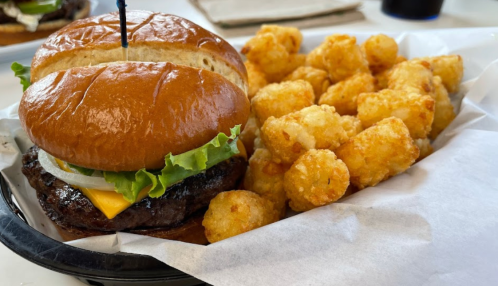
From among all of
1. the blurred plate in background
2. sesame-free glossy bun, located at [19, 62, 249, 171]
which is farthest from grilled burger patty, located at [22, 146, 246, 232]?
the blurred plate in background

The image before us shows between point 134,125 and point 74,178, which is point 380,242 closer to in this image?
point 134,125

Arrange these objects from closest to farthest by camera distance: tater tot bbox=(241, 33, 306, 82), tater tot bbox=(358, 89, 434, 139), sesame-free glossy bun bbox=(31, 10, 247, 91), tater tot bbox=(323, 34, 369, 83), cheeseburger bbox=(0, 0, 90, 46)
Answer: sesame-free glossy bun bbox=(31, 10, 247, 91) → tater tot bbox=(358, 89, 434, 139) → tater tot bbox=(323, 34, 369, 83) → tater tot bbox=(241, 33, 306, 82) → cheeseburger bbox=(0, 0, 90, 46)

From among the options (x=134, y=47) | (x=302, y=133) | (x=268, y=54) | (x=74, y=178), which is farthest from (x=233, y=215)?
Result: (x=268, y=54)

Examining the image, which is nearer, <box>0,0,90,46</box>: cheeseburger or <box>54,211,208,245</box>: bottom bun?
<box>54,211,208,245</box>: bottom bun

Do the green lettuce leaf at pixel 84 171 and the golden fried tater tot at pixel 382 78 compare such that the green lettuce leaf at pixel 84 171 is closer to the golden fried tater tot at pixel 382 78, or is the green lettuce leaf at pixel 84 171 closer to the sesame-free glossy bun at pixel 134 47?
the sesame-free glossy bun at pixel 134 47

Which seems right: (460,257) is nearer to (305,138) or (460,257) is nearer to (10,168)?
(305,138)

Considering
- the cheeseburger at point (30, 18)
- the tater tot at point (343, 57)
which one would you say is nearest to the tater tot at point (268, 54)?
the tater tot at point (343, 57)

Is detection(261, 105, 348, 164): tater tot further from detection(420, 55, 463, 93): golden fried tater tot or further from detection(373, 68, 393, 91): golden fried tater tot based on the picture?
detection(420, 55, 463, 93): golden fried tater tot
